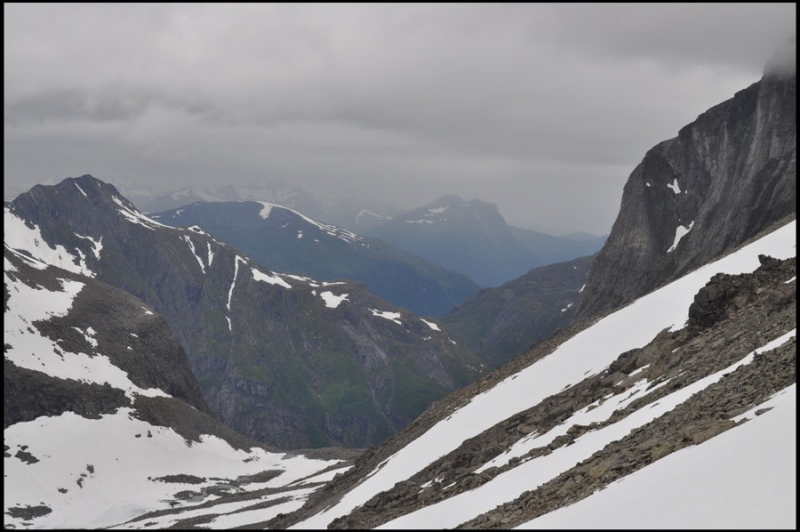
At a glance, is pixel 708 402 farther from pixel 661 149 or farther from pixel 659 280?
pixel 661 149

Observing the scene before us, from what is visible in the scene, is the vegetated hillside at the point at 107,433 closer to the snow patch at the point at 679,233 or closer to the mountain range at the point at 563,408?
the mountain range at the point at 563,408

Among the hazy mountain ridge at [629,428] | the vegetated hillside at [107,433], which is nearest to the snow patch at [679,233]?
the hazy mountain ridge at [629,428]

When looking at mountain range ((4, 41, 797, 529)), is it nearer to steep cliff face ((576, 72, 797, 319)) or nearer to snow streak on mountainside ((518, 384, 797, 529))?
snow streak on mountainside ((518, 384, 797, 529))

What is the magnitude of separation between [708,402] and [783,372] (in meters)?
2.66

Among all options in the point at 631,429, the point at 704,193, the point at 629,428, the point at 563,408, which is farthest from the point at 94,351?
the point at 704,193

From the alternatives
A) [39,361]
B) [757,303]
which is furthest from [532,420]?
[39,361]

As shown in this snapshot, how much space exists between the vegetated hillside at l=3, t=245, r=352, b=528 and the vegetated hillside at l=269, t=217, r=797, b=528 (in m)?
35.3

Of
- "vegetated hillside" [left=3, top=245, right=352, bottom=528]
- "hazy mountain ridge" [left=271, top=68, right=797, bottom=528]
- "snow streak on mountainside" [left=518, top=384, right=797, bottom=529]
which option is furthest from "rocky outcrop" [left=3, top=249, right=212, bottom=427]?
"snow streak on mountainside" [left=518, top=384, right=797, bottom=529]

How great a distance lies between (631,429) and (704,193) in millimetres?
126732

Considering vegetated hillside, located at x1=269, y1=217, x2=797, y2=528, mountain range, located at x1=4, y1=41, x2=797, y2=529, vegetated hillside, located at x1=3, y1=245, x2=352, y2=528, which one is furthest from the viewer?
vegetated hillside, located at x1=3, y1=245, x2=352, y2=528

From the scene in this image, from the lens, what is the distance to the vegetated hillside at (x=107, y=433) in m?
92.5

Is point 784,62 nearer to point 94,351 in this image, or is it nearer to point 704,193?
point 704,193

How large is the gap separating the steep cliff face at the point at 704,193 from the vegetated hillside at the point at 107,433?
259ft

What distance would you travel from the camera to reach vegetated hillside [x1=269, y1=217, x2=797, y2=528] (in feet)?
46.5
